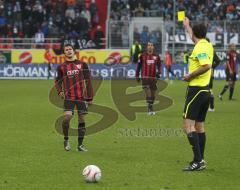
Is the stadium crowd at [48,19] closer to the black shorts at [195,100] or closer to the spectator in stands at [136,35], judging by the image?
the spectator in stands at [136,35]

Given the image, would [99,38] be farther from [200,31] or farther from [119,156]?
[200,31]

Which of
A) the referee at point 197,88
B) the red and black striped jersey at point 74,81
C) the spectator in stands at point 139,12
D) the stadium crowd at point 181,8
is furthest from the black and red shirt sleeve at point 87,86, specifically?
the spectator in stands at point 139,12

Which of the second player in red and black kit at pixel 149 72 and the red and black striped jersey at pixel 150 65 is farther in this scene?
the red and black striped jersey at pixel 150 65

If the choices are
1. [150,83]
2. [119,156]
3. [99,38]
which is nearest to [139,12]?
[99,38]

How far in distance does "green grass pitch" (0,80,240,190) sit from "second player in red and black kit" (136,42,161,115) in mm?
694

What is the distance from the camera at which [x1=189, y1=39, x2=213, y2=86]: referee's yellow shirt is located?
10992mm

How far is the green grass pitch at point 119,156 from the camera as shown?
1008 cm

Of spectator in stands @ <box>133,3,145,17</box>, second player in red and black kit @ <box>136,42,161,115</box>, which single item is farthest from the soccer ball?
spectator in stands @ <box>133,3,145,17</box>

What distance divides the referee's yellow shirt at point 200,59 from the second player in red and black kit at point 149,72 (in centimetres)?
1028

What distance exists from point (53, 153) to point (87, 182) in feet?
10.6

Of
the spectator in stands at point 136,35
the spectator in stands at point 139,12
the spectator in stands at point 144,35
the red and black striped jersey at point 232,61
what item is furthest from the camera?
the spectator in stands at point 139,12

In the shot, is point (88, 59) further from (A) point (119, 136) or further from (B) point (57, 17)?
(A) point (119, 136)

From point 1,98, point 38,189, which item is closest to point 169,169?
point 38,189

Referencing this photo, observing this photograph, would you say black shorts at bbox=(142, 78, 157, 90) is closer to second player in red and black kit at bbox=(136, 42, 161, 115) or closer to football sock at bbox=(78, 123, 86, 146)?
second player in red and black kit at bbox=(136, 42, 161, 115)
